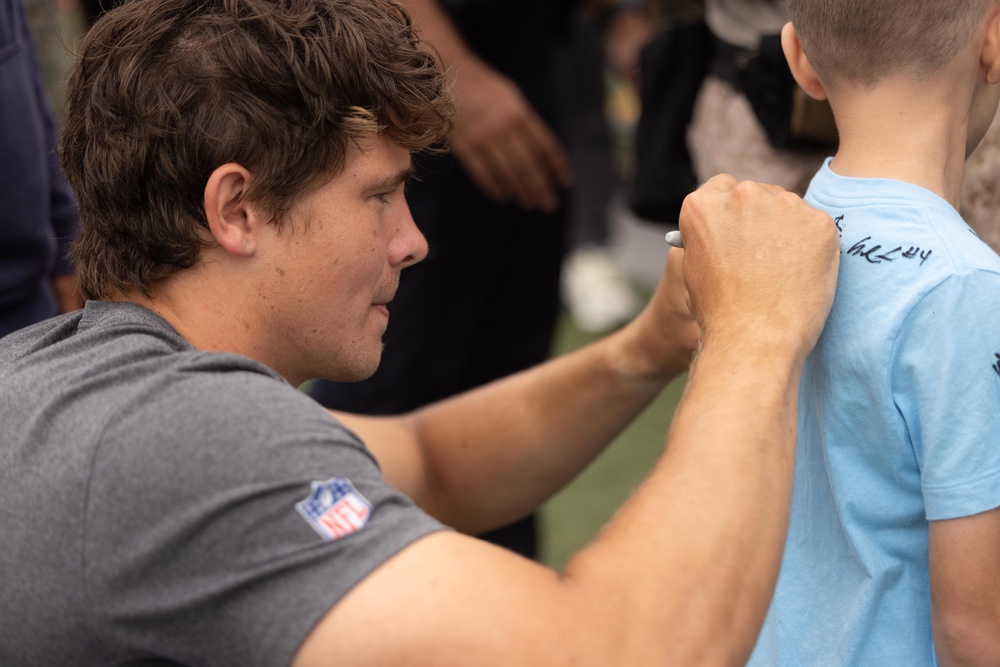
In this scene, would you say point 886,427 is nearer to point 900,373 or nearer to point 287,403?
point 900,373

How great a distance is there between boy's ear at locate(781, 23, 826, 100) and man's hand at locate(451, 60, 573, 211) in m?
1.20

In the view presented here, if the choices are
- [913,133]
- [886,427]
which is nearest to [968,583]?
[886,427]

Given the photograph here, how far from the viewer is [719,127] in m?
2.22

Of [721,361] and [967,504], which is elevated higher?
[721,361]

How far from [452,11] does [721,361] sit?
5.24 feet

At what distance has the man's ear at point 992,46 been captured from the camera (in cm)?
135

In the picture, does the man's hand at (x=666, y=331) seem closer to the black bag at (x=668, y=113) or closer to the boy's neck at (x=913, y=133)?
the boy's neck at (x=913, y=133)

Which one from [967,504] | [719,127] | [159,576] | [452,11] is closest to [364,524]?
[159,576]

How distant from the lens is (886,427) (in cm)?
132

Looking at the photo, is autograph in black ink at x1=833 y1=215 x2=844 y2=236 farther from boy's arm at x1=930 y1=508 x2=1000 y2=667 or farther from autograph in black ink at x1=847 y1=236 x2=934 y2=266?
boy's arm at x1=930 y1=508 x2=1000 y2=667

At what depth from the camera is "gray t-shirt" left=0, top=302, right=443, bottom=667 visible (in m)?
1.16

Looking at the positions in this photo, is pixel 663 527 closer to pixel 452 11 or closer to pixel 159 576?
pixel 159 576

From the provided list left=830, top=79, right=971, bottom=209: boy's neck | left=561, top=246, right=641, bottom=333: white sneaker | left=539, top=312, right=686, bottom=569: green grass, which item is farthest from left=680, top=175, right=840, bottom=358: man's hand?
left=561, top=246, right=641, bottom=333: white sneaker

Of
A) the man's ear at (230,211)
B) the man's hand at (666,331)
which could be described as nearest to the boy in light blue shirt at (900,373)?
the man's hand at (666,331)
